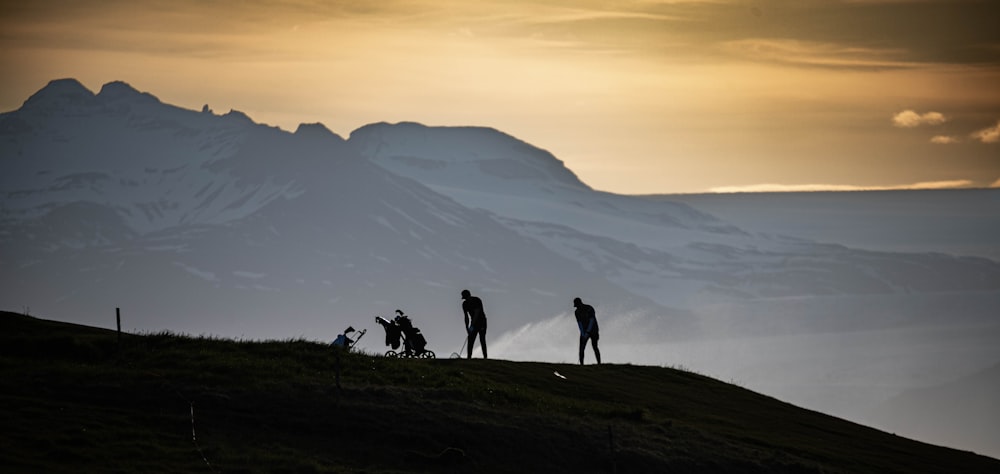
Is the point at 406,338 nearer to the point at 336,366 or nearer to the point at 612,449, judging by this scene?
the point at 336,366

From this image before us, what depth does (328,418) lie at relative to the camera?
44.6 metres

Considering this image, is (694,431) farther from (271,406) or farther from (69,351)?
(69,351)

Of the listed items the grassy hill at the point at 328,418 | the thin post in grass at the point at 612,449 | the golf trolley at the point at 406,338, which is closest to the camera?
the grassy hill at the point at 328,418

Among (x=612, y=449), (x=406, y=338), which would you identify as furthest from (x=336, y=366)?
(x=406, y=338)

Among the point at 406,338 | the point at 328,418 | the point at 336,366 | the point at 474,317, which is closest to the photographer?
the point at 328,418

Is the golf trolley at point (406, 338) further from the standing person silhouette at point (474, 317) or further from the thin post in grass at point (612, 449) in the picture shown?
the thin post in grass at point (612, 449)

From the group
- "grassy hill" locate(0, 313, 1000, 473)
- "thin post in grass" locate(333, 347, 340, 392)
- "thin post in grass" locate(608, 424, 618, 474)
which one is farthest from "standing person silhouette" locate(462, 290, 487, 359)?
"thin post in grass" locate(608, 424, 618, 474)

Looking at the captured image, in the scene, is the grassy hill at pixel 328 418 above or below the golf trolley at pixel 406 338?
below

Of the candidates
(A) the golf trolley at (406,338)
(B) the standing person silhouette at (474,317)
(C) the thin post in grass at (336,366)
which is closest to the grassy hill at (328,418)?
(C) the thin post in grass at (336,366)

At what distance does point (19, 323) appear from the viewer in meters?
52.7

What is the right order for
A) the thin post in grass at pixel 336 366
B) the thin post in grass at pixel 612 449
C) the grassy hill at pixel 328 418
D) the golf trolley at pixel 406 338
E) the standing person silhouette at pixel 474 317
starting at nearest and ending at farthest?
the grassy hill at pixel 328 418 → the thin post in grass at pixel 612 449 → the thin post in grass at pixel 336 366 → the standing person silhouette at pixel 474 317 → the golf trolley at pixel 406 338

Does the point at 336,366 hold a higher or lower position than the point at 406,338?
lower

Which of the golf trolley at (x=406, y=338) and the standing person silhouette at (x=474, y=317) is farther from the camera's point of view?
the golf trolley at (x=406, y=338)

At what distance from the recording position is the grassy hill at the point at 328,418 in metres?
40.9
